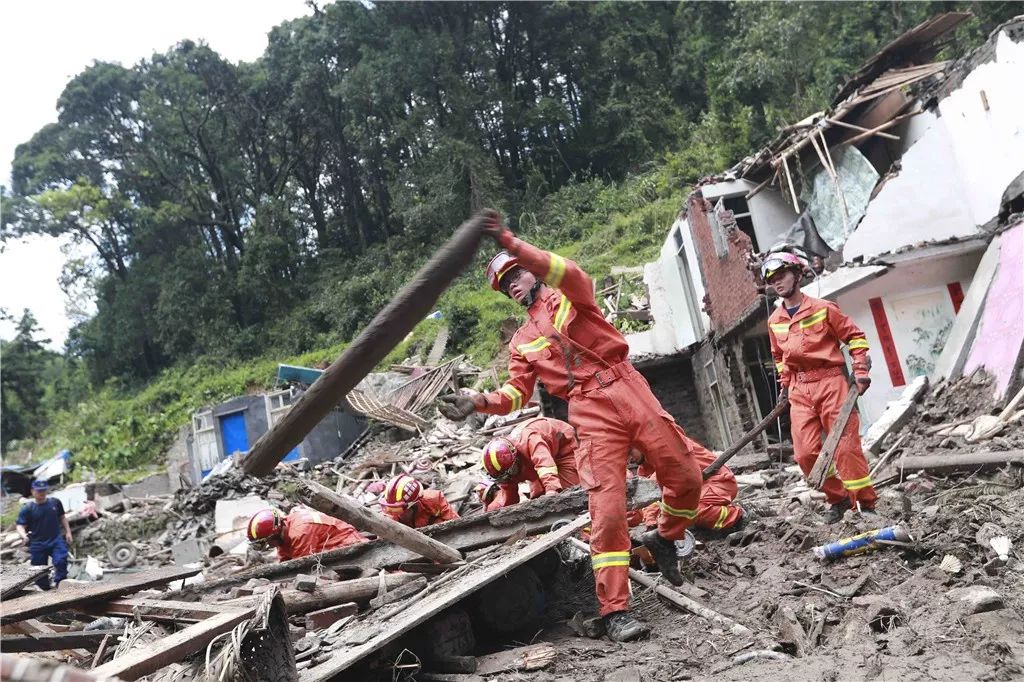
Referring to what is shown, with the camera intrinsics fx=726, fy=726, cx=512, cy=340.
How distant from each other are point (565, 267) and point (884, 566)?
238 cm

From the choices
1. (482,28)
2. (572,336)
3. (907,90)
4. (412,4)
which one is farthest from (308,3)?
(572,336)

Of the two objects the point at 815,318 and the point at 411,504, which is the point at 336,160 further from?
the point at 815,318

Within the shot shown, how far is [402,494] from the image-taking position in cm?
577

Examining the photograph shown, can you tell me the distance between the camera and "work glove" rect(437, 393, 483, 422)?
3.64m

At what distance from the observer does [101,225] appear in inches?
1467

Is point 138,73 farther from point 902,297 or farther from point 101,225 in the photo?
point 902,297

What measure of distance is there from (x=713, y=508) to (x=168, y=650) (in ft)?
12.2

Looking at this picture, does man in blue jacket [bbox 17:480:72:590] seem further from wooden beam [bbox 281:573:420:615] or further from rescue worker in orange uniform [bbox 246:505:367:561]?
wooden beam [bbox 281:573:420:615]

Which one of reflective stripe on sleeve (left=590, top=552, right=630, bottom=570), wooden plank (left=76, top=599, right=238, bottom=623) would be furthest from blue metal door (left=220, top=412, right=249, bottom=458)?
reflective stripe on sleeve (left=590, top=552, right=630, bottom=570)

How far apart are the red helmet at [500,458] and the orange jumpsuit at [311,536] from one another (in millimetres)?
1283

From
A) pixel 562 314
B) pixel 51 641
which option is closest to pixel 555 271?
pixel 562 314

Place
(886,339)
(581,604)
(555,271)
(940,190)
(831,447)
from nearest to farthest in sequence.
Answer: (555,271) < (581,604) < (831,447) < (886,339) < (940,190)

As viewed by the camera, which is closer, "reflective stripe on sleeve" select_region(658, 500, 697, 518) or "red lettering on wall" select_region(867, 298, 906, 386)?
"reflective stripe on sleeve" select_region(658, 500, 697, 518)

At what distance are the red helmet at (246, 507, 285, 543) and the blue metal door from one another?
18.8 metres
